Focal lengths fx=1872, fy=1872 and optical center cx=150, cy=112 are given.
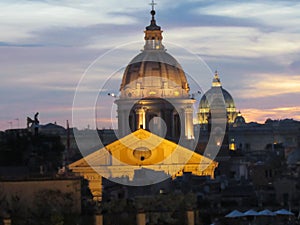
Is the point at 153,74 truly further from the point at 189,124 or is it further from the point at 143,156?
the point at 143,156

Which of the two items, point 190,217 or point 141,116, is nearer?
point 190,217

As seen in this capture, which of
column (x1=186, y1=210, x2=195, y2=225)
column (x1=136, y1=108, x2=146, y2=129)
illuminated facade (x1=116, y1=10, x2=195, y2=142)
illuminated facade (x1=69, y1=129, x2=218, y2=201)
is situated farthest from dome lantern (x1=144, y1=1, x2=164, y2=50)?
column (x1=186, y1=210, x2=195, y2=225)

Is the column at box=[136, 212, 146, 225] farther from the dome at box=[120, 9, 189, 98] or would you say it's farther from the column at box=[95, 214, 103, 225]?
the dome at box=[120, 9, 189, 98]

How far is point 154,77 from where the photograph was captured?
483ft

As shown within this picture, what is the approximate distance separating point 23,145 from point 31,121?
14300 millimetres

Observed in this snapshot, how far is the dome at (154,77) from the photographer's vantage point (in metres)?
145

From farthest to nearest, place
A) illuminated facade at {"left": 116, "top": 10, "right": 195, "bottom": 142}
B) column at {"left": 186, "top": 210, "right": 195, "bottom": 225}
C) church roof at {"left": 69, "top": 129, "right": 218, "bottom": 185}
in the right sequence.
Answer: illuminated facade at {"left": 116, "top": 10, "right": 195, "bottom": 142} < church roof at {"left": 69, "top": 129, "right": 218, "bottom": 185} < column at {"left": 186, "top": 210, "right": 195, "bottom": 225}

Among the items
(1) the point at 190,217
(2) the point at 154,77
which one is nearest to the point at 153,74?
(2) the point at 154,77

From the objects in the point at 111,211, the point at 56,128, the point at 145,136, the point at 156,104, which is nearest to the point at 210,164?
the point at 145,136

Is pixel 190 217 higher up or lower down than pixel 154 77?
lower down

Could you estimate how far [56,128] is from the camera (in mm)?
169250

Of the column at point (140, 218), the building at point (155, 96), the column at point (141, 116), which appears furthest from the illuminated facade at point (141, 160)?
the column at point (140, 218)

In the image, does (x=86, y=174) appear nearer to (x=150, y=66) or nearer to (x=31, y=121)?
(x=31, y=121)

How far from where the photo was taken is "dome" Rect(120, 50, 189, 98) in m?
145
